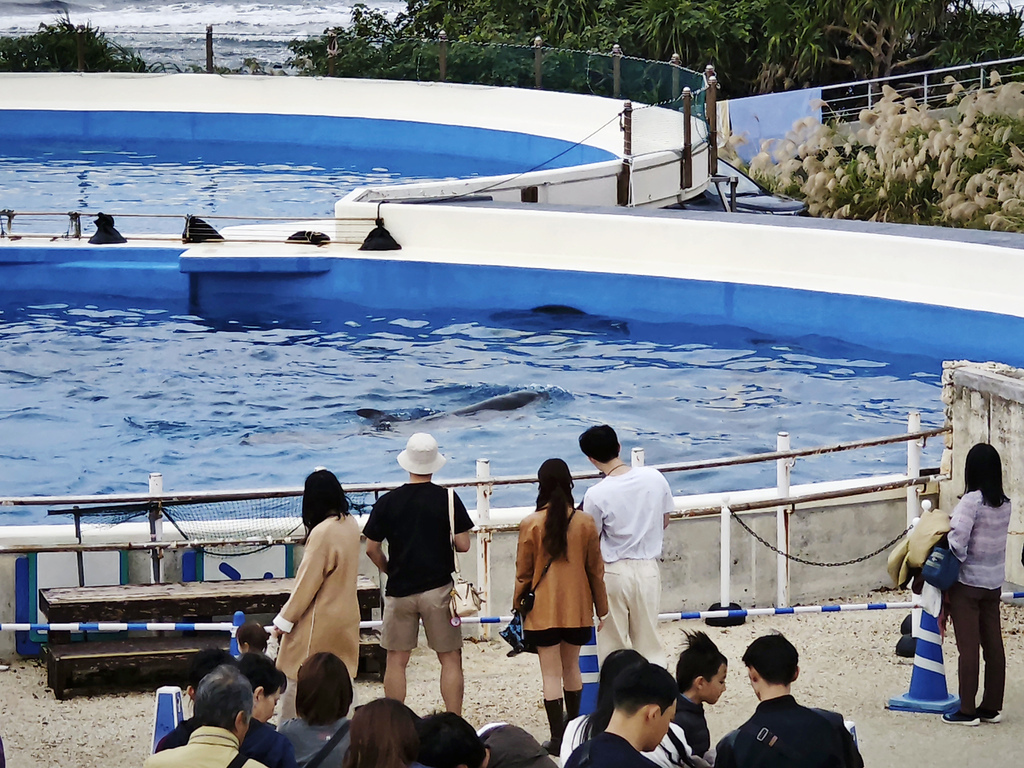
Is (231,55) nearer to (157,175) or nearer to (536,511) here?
(157,175)

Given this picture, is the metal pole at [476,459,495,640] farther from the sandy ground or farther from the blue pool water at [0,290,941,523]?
the blue pool water at [0,290,941,523]

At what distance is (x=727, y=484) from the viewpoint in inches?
470

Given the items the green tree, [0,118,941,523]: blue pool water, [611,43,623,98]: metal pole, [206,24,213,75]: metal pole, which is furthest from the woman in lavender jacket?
the green tree

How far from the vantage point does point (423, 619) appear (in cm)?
623

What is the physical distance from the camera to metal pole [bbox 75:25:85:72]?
27719 mm

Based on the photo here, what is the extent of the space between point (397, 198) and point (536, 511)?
11285mm

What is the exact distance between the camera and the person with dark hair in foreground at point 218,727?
4176mm

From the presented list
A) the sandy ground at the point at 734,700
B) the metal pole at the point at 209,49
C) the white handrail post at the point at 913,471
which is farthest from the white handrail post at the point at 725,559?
the metal pole at the point at 209,49

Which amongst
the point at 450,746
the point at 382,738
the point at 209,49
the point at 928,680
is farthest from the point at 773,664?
the point at 209,49

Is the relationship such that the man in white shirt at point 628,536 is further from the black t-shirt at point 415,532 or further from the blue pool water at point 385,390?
the blue pool water at point 385,390

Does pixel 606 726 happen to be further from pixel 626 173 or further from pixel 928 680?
pixel 626 173

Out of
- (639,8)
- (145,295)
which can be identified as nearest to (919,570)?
(145,295)

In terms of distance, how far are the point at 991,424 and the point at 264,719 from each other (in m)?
4.83

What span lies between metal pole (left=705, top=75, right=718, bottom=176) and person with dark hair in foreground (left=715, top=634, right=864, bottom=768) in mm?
15764
